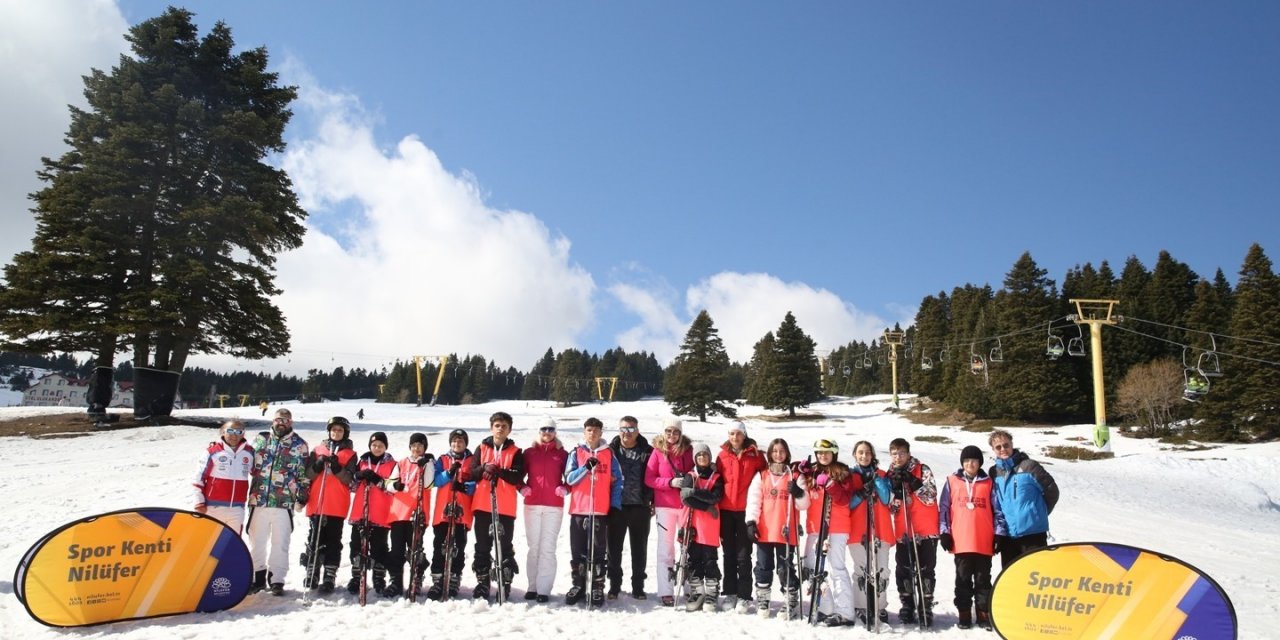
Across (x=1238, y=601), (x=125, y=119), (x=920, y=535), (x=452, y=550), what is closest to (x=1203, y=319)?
(x=1238, y=601)

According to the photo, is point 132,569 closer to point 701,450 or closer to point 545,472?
point 545,472

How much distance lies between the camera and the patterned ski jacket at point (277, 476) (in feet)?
24.8

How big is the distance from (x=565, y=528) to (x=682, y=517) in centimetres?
460

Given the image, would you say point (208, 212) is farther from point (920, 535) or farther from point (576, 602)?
point (920, 535)

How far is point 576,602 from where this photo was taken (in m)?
Answer: 7.25

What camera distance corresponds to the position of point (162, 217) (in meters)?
24.7

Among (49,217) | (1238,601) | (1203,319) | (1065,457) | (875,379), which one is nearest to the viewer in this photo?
(1238,601)

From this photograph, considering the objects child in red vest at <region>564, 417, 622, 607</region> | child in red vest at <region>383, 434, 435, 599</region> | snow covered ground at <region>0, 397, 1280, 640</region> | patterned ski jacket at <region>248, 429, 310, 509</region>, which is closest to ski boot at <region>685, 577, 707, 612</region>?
snow covered ground at <region>0, 397, 1280, 640</region>

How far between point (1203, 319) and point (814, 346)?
1139 inches

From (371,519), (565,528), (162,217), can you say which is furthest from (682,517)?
(162,217)

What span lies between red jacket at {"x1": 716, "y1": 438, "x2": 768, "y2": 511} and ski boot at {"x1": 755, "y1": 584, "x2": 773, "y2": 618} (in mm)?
852

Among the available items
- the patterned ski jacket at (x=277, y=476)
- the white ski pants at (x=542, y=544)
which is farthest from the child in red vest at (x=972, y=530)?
the patterned ski jacket at (x=277, y=476)

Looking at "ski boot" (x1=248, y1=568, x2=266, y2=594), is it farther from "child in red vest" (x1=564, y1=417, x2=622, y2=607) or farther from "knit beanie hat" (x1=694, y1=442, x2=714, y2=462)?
"knit beanie hat" (x1=694, y1=442, x2=714, y2=462)

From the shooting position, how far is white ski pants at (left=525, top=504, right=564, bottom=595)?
24.2ft
